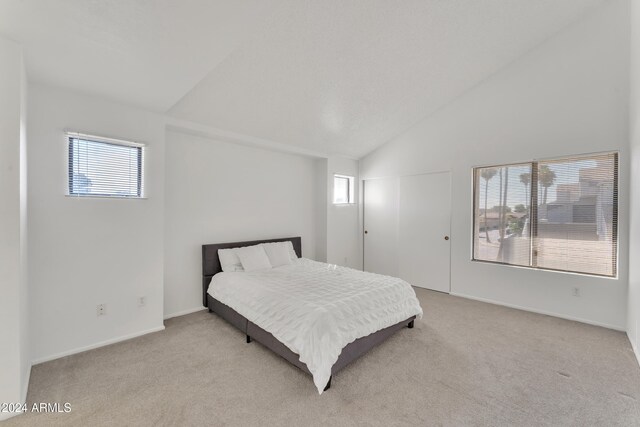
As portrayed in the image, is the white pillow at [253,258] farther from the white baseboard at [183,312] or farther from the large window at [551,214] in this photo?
the large window at [551,214]

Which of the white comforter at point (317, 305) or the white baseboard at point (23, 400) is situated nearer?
the white baseboard at point (23, 400)

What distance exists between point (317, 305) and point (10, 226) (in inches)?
88.1

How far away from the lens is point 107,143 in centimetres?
277

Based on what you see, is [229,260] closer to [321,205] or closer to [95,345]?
[95,345]

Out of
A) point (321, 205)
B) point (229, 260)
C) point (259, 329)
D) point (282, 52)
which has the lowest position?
point (259, 329)

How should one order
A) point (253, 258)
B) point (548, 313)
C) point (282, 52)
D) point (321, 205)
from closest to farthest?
point (282, 52)
point (548, 313)
point (253, 258)
point (321, 205)

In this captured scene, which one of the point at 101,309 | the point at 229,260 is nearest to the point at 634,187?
the point at 229,260

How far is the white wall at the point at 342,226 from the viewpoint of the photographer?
5.16 metres

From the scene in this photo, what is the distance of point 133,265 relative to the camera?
289 centimetres

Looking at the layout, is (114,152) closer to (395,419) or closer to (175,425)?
(175,425)

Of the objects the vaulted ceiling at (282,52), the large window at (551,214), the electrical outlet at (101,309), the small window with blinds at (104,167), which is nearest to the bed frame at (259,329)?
the electrical outlet at (101,309)

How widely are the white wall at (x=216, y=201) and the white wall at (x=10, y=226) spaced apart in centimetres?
157

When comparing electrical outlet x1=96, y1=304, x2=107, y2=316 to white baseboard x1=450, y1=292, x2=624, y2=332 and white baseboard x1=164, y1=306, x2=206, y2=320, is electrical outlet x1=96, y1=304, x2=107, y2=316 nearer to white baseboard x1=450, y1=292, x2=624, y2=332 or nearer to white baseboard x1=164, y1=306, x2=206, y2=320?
white baseboard x1=164, y1=306, x2=206, y2=320

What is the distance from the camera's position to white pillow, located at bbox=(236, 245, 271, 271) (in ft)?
12.1
